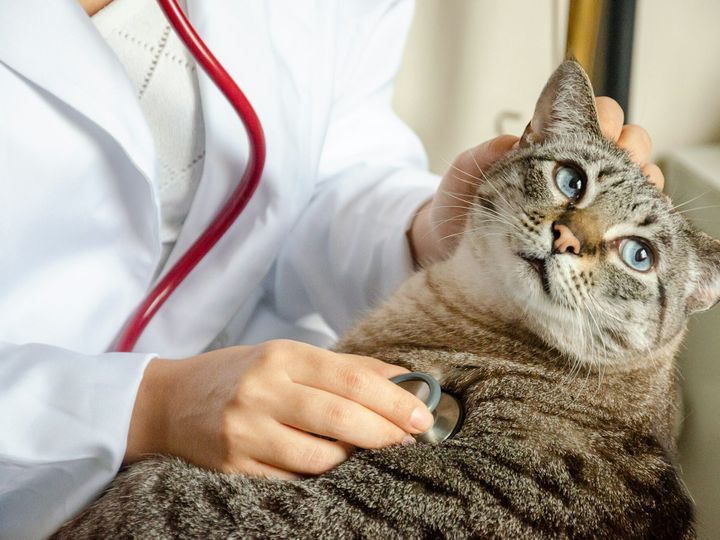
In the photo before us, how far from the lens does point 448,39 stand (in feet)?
5.32

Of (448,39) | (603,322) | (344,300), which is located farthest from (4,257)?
(448,39)

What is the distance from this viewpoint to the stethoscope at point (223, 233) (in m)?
0.79

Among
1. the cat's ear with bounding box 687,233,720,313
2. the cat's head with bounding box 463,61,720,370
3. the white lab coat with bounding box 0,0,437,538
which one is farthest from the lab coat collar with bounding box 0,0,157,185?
the cat's ear with bounding box 687,233,720,313

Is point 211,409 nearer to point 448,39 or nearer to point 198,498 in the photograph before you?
point 198,498

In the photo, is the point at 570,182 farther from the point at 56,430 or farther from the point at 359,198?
the point at 56,430

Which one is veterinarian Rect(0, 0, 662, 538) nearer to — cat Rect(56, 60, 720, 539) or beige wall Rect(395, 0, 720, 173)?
cat Rect(56, 60, 720, 539)

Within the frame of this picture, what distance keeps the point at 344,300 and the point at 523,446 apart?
1.78 feet

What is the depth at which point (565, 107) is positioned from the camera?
3.25ft

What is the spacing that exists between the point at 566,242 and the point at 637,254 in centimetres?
11

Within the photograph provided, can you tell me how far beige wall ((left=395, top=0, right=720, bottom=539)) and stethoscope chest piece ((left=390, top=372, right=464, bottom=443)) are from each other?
0.97 metres

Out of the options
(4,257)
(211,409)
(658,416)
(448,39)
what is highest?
(448,39)

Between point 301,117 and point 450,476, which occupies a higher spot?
point 301,117

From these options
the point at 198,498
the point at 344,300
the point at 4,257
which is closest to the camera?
the point at 198,498

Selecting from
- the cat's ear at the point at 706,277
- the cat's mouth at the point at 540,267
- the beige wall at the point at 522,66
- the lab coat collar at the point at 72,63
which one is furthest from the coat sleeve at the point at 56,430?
the beige wall at the point at 522,66
